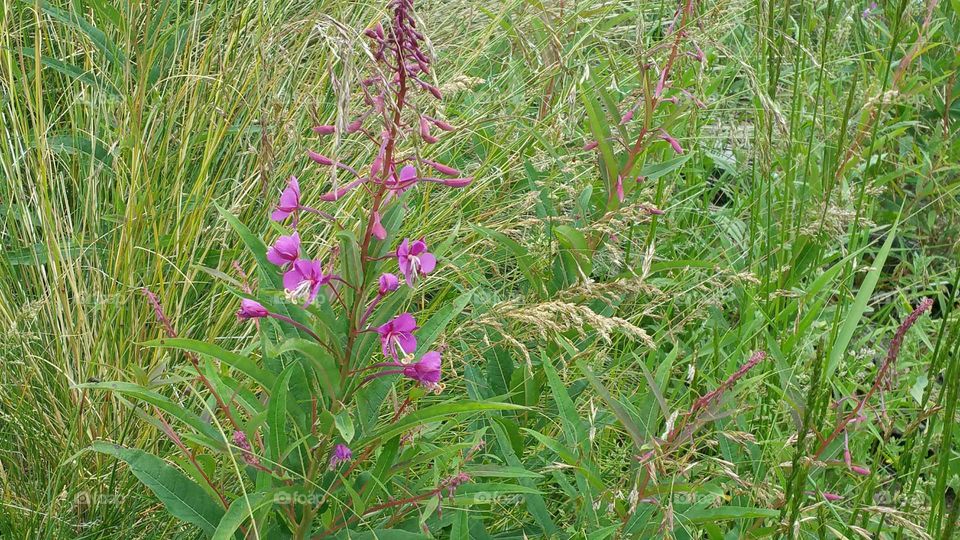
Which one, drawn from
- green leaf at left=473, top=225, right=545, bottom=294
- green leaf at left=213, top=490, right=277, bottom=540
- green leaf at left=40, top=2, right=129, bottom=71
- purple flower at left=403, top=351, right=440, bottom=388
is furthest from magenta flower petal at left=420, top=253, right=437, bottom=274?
green leaf at left=40, top=2, right=129, bottom=71

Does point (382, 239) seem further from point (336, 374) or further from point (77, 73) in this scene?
point (77, 73)

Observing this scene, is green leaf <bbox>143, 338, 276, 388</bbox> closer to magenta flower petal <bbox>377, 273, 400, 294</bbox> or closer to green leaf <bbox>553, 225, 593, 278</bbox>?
magenta flower petal <bbox>377, 273, 400, 294</bbox>

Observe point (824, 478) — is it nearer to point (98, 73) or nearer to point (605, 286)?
point (605, 286)

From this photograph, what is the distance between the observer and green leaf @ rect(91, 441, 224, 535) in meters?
1.29

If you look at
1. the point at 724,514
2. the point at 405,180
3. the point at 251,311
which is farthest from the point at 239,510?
the point at 724,514

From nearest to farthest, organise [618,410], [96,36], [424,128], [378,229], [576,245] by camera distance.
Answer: [378,229]
[424,128]
[618,410]
[576,245]
[96,36]

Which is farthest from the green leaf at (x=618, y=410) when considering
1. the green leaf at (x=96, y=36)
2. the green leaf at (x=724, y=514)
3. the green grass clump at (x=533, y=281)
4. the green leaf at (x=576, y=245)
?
the green leaf at (x=96, y=36)

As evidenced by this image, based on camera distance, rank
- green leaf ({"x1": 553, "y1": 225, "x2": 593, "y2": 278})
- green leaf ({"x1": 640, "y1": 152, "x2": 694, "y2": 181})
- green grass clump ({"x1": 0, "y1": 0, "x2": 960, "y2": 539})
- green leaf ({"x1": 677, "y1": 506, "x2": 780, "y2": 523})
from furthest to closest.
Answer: green leaf ({"x1": 640, "y1": 152, "x2": 694, "y2": 181}) < green leaf ({"x1": 553, "y1": 225, "x2": 593, "y2": 278}) < green grass clump ({"x1": 0, "y1": 0, "x2": 960, "y2": 539}) < green leaf ({"x1": 677, "y1": 506, "x2": 780, "y2": 523})

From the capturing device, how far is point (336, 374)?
1.26 meters

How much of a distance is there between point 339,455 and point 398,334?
19cm

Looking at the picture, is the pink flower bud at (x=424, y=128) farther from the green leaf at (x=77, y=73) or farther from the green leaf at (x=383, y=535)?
the green leaf at (x=77, y=73)

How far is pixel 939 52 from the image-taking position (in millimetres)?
3123

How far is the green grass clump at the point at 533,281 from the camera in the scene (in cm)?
151

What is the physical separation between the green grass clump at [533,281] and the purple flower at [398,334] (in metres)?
0.23
